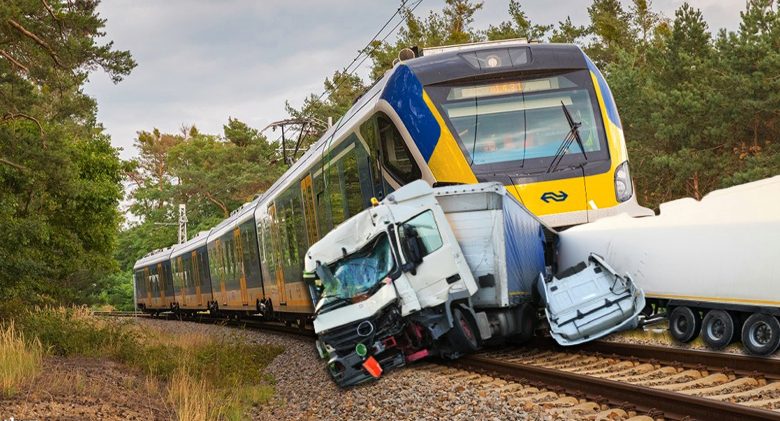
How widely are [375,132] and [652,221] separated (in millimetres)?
4065

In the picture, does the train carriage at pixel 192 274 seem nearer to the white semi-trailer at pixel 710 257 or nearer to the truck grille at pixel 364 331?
the truck grille at pixel 364 331

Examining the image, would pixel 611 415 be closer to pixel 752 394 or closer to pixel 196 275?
pixel 752 394

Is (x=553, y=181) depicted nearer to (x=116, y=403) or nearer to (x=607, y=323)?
(x=607, y=323)

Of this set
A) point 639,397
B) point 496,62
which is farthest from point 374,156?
point 639,397

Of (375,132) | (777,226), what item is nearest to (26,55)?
(375,132)

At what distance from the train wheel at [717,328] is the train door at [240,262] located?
16.8 m

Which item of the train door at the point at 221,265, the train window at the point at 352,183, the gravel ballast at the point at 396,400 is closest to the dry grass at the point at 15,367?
the gravel ballast at the point at 396,400

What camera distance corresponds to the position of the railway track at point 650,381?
6684 mm

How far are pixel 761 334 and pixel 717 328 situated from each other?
76 centimetres

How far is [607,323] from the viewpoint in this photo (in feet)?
34.7

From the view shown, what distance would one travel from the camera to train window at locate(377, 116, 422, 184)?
12.0 m

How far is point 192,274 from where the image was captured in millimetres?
34750

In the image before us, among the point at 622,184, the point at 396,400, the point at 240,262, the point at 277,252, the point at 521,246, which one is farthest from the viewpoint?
the point at 240,262

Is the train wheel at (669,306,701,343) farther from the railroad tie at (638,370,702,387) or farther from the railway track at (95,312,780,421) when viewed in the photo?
the railroad tie at (638,370,702,387)
